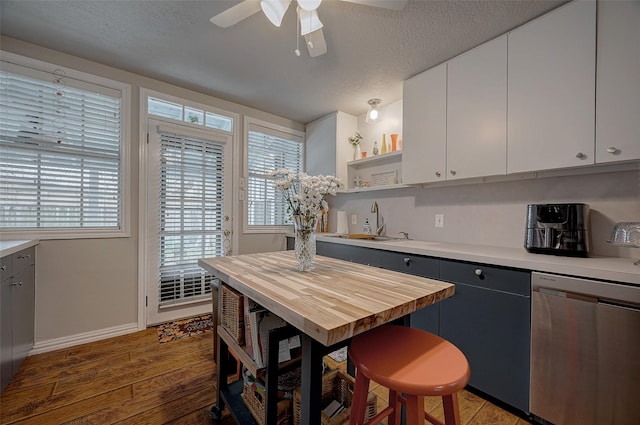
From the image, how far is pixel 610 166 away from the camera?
1.64 metres

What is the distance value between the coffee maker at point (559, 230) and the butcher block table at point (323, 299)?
1062 mm

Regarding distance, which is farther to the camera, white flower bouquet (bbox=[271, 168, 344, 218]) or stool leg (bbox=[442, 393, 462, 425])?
white flower bouquet (bbox=[271, 168, 344, 218])

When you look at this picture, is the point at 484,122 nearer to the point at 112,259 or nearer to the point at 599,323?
the point at 599,323

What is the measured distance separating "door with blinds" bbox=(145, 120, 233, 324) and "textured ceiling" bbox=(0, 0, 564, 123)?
2.10 feet

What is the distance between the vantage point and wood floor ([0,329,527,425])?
1.51 meters

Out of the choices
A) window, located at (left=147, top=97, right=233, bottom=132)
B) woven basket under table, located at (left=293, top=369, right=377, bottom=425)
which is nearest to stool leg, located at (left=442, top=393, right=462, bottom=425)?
woven basket under table, located at (left=293, top=369, right=377, bottom=425)

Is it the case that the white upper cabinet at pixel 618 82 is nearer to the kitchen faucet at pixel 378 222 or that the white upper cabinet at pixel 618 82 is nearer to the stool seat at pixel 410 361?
the stool seat at pixel 410 361

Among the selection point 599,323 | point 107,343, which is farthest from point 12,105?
point 599,323

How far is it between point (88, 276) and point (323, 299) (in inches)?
102

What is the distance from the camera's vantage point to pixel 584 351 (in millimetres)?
1304

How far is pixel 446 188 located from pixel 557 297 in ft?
4.40

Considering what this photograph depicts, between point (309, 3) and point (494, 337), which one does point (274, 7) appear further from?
point (494, 337)

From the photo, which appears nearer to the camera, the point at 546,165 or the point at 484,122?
the point at 546,165

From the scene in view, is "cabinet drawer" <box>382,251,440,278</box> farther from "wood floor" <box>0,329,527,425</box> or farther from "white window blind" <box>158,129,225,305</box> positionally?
"white window blind" <box>158,129,225,305</box>
